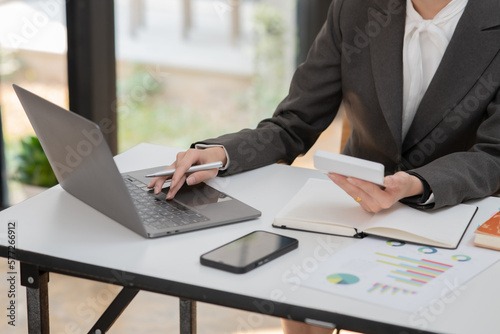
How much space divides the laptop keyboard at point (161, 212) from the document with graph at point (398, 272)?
0.29 meters

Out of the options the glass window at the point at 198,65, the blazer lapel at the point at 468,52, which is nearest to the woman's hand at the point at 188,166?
the blazer lapel at the point at 468,52

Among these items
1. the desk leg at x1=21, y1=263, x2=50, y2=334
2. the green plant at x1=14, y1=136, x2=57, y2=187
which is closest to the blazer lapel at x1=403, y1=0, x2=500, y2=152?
the desk leg at x1=21, y1=263, x2=50, y2=334

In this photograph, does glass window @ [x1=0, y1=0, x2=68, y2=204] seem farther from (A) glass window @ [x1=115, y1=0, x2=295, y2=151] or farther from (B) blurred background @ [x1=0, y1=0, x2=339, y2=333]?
(A) glass window @ [x1=115, y1=0, x2=295, y2=151]

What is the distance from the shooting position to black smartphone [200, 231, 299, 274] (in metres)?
1.09

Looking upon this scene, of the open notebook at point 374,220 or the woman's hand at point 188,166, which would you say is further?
the woman's hand at point 188,166

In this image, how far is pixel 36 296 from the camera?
1227 mm

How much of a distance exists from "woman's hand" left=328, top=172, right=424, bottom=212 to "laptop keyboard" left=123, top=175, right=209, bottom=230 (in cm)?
27

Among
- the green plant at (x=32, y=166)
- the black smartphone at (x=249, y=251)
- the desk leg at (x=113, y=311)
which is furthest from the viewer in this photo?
the green plant at (x=32, y=166)

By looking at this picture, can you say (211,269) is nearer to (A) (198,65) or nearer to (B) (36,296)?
(B) (36,296)

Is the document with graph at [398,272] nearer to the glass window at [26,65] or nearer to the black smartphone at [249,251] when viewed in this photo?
the black smartphone at [249,251]

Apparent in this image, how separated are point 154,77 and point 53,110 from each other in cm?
259

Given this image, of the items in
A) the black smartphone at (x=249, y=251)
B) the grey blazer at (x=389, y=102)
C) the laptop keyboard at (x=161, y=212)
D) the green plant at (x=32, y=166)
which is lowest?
the green plant at (x=32, y=166)

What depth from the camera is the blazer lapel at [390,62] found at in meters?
1.69

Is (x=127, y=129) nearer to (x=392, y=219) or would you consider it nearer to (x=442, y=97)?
(x=442, y=97)
